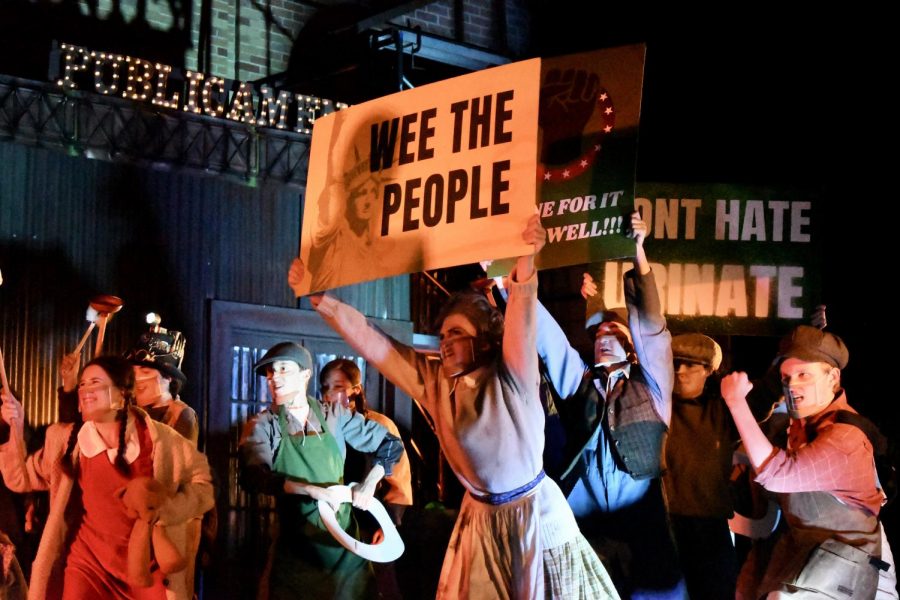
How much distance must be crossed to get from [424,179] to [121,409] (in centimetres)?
220

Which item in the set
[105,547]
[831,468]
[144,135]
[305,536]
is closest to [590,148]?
[831,468]

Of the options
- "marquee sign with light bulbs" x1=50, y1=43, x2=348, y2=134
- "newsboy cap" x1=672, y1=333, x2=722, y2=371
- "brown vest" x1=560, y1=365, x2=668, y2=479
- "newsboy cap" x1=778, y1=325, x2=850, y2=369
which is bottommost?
"brown vest" x1=560, y1=365, x2=668, y2=479

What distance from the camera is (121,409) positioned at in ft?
24.9

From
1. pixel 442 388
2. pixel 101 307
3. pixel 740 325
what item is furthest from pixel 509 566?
pixel 101 307

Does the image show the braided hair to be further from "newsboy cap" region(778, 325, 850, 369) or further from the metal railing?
the metal railing

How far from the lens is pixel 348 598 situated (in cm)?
802

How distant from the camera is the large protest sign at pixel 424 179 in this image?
6160 mm

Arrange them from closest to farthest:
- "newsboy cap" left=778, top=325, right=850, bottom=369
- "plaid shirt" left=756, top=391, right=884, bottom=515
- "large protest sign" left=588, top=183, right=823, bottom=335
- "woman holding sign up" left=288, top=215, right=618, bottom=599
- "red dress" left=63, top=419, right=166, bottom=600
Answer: "woman holding sign up" left=288, top=215, right=618, bottom=599 → "plaid shirt" left=756, top=391, right=884, bottom=515 → "newsboy cap" left=778, top=325, right=850, bottom=369 → "red dress" left=63, top=419, right=166, bottom=600 → "large protest sign" left=588, top=183, right=823, bottom=335

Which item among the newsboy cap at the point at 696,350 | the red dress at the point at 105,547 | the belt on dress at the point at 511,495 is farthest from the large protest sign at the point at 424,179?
the newsboy cap at the point at 696,350

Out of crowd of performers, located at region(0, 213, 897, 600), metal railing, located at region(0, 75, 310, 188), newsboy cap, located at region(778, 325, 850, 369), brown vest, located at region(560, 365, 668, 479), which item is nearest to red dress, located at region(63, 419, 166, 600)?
crowd of performers, located at region(0, 213, 897, 600)

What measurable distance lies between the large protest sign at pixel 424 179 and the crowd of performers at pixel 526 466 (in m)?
0.20

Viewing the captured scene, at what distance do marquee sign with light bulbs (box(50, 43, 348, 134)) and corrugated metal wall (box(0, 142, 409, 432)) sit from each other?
540 mm

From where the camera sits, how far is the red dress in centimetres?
750

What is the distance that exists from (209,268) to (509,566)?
20.1 ft
